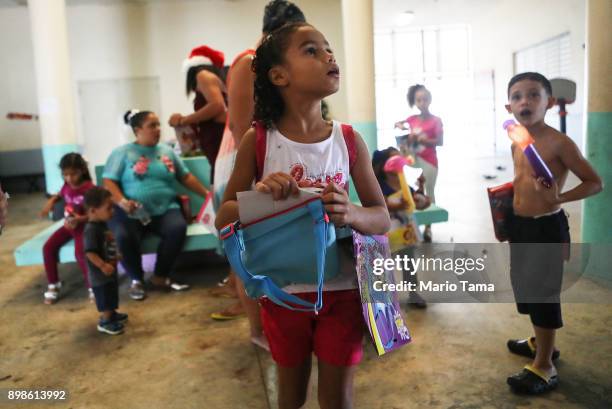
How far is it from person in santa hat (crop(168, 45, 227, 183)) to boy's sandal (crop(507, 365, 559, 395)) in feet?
5.65

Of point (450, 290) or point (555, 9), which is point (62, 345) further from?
point (555, 9)

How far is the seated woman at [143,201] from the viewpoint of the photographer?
3413 millimetres

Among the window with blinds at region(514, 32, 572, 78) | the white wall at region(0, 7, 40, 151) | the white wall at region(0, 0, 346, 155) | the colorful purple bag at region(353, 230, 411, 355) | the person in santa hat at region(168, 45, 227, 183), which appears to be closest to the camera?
the colorful purple bag at region(353, 230, 411, 355)

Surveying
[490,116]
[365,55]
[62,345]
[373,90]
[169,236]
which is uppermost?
[365,55]

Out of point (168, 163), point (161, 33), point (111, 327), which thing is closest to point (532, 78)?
point (111, 327)

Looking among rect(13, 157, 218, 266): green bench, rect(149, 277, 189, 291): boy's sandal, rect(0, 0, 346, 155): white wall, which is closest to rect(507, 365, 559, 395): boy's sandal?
rect(13, 157, 218, 266): green bench

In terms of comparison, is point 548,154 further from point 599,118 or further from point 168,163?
point 168,163

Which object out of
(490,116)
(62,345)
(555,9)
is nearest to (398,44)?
(555,9)

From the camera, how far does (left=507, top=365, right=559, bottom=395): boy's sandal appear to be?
1.84 metres

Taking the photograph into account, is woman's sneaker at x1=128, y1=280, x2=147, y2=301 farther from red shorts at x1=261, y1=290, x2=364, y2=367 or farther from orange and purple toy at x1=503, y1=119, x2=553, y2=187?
orange and purple toy at x1=503, y1=119, x2=553, y2=187

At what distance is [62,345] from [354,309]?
6.72ft

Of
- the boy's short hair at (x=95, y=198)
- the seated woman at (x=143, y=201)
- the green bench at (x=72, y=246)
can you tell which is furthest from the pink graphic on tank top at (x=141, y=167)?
the boy's short hair at (x=95, y=198)

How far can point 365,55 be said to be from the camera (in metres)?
5.73

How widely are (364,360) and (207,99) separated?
1.61 m
